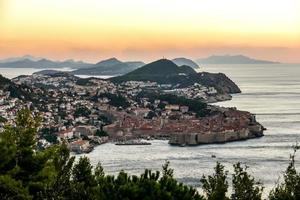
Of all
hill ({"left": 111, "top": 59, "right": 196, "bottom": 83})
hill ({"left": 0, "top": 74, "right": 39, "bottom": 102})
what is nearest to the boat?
hill ({"left": 0, "top": 74, "right": 39, "bottom": 102})

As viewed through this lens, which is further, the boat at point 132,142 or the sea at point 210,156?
the boat at point 132,142

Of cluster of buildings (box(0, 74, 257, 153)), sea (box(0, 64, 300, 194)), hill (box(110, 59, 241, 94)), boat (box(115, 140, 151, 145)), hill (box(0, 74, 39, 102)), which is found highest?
hill (box(110, 59, 241, 94))

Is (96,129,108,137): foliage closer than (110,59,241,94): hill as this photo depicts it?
Yes

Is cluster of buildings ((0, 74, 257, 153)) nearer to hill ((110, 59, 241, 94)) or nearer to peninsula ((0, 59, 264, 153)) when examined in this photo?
peninsula ((0, 59, 264, 153))

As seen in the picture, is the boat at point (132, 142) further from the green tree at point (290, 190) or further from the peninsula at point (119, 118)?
the green tree at point (290, 190)

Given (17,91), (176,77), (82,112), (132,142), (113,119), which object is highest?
(176,77)

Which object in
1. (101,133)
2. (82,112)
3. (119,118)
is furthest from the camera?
(82,112)

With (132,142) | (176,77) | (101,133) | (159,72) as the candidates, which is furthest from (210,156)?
(159,72)

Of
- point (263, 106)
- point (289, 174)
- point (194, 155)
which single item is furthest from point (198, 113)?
point (289, 174)

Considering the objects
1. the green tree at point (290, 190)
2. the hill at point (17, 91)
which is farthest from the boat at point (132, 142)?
the green tree at point (290, 190)

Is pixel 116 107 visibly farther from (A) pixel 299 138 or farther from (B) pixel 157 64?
(B) pixel 157 64

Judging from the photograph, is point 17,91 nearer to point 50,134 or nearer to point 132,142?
point 50,134
